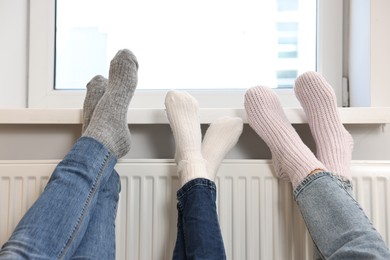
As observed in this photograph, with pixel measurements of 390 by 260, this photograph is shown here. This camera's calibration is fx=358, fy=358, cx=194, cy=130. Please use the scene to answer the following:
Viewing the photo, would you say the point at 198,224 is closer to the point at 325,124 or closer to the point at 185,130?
the point at 185,130

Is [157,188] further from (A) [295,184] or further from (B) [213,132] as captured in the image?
(A) [295,184]

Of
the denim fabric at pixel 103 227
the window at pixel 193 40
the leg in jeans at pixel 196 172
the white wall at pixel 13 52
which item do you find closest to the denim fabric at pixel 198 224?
the leg in jeans at pixel 196 172

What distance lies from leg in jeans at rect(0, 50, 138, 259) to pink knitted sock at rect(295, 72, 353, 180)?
1.39 ft

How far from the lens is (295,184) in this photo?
0.75 m

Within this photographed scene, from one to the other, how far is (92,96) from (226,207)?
417 mm

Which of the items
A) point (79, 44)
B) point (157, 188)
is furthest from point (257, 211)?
point (79, 44)

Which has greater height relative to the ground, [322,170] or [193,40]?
[193,40]

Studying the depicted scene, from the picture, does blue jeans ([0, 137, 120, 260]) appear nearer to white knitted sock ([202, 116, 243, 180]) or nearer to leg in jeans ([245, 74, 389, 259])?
white knitted sock ([202, 116, 243, 180])

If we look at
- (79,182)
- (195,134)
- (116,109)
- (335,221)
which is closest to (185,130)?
(195,134)

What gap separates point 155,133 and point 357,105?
55 cm

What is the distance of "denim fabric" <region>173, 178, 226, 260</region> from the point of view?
684 mm

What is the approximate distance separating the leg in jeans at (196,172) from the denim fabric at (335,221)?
0.19 m

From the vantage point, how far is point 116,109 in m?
0.82

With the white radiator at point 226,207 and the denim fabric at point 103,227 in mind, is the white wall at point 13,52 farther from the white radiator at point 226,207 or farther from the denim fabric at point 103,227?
the denim fabric at point 103,227
